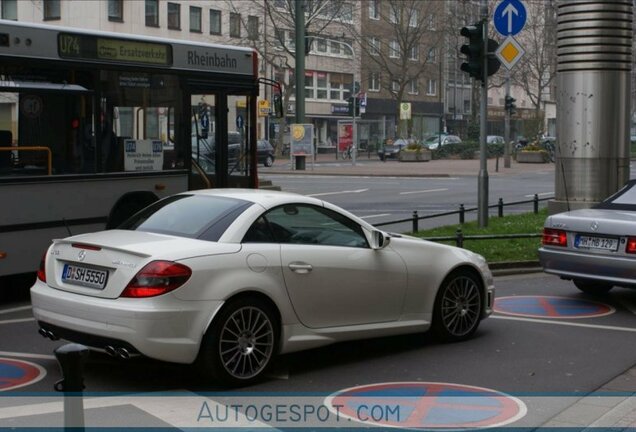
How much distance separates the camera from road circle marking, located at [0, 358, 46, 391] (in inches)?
267

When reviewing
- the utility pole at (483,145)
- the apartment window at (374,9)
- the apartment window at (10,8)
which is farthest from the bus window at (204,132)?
the apartment window at (374,9)

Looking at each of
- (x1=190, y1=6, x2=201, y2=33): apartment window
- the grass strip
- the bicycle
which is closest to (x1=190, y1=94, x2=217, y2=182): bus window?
the grass strip

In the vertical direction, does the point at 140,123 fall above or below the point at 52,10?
below

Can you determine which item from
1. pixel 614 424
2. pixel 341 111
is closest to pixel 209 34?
pixel 341 111

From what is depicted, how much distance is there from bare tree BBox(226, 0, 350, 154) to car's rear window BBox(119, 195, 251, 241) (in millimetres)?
45990

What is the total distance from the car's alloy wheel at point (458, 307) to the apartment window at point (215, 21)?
6027 cm

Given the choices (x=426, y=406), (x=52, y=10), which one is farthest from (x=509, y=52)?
(x=52, y=10)

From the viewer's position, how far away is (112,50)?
11156 mm

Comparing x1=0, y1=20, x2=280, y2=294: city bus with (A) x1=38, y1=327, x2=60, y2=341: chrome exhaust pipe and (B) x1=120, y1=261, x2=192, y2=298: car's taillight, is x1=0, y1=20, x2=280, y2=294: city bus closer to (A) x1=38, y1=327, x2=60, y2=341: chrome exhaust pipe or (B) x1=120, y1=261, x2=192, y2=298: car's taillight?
(A) x1=38, y1=327, x2=60, y2=341: chrome exhaust pipe

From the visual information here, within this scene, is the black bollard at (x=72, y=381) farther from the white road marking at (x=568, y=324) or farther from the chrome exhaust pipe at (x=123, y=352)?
the white road marking at (x=568, y=324)

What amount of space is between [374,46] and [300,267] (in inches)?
2623

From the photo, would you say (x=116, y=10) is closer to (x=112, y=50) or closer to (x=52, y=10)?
(x=52, y=10)

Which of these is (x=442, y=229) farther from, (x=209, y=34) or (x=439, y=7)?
(x=439, y=7)

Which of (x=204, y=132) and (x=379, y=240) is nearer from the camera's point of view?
(x=379, y=240)
